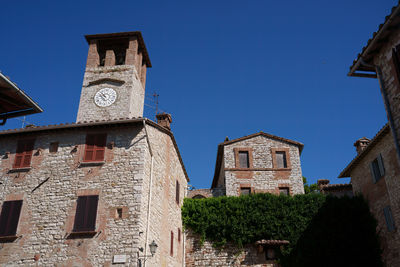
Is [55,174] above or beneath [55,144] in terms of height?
beneath

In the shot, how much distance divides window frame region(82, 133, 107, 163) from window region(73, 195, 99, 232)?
1.82 m

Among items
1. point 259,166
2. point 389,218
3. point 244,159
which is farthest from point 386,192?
point 244,159

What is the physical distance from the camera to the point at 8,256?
14656 mm

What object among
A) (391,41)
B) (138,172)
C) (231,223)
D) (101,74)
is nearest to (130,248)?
(138,172)

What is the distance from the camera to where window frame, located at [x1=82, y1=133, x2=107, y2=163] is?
642 inches

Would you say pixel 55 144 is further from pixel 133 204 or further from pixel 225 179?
pixel 225 179

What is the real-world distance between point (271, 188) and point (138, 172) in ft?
43.6

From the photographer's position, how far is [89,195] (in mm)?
15414

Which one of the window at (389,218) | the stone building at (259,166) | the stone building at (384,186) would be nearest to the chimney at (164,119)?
the stone building at (259,166)

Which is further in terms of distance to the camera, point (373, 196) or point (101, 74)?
point (101, 74)

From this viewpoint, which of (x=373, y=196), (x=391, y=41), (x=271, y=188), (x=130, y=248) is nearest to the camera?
(x=391, y=41)

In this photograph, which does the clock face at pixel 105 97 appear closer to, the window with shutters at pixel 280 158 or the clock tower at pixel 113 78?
the clock tower at pixel 113 78

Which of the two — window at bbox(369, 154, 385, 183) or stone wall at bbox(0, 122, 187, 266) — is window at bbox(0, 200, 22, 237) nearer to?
stone wall at bbox(0, 122, 187, 266)

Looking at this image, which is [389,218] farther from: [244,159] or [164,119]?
[164,119]
